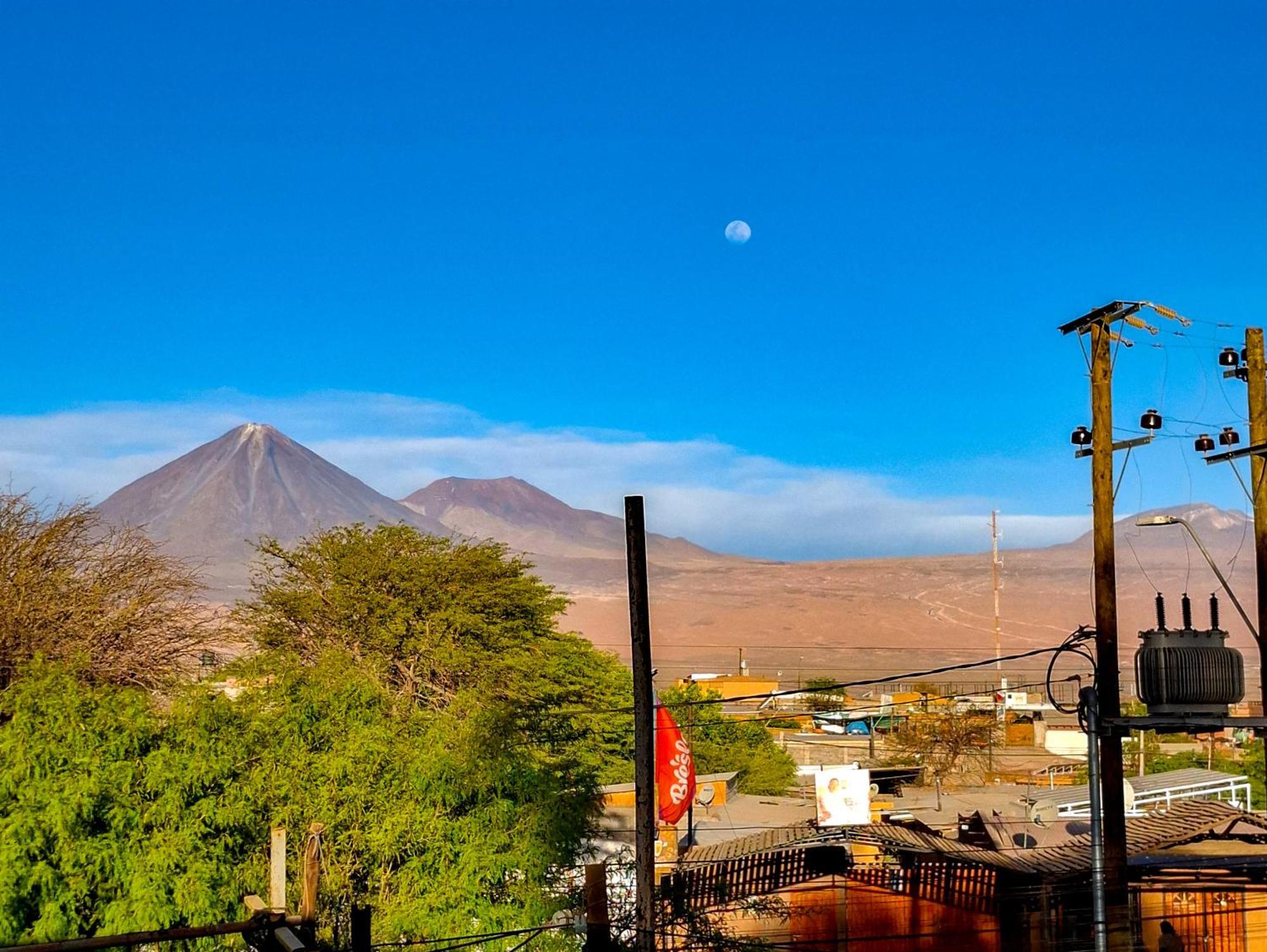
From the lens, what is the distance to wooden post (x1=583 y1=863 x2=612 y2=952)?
1559cm

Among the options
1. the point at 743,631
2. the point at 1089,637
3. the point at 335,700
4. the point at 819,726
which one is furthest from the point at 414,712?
the point at 743,631

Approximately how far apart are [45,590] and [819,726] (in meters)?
52.0

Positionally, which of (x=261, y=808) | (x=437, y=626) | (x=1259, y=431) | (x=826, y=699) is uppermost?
(x=1259, y=431)

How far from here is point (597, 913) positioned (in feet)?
65.8

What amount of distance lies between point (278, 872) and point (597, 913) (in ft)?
28.1

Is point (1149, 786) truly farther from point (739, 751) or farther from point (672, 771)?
point (739, 751)

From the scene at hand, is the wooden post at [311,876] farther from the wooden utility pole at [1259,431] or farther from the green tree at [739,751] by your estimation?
the green tree at [739,751]

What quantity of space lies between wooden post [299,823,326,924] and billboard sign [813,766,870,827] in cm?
1539

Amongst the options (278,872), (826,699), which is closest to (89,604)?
(278,872)

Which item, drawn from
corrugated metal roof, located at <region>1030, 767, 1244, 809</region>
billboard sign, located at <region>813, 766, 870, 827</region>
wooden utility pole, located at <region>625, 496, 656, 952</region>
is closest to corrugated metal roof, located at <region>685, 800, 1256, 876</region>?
billboard sign, located at <region>813, 766, 870, 827</region>

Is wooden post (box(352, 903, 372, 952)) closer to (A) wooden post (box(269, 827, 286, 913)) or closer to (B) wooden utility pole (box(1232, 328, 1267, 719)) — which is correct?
(A) wooden post (box(269, 827, 286, 913))

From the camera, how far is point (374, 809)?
2248 centimetres

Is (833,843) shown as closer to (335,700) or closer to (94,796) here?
(335,700)

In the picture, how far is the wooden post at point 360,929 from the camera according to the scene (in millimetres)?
11625
